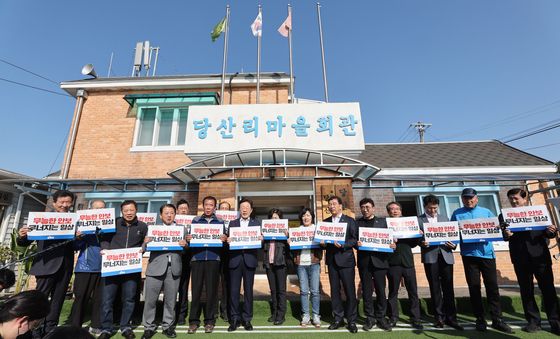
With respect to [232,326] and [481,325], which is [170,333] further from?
[481,325]

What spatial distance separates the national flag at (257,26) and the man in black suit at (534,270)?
8949 millimetres

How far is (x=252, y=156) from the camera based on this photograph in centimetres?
679

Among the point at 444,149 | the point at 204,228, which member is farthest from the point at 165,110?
the point at 444,149

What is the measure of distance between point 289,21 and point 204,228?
837 centimetres

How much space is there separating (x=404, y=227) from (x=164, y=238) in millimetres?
3867

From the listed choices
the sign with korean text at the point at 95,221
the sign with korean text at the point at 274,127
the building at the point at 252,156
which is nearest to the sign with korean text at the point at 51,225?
the sign with korean text at the point at 95,221

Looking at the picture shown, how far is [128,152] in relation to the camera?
8.91 m

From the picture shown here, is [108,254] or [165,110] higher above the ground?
[165,110]

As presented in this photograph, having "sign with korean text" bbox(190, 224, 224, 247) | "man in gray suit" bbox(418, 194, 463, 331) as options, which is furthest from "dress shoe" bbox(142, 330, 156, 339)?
"man in gray suit" bbox(418, 194, 463, 331)

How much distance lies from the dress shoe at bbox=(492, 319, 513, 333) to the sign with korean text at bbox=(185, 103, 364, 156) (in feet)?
13.2

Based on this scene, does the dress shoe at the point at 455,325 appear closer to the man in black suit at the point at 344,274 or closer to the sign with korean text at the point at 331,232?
the man in black suit at the point at 344,274

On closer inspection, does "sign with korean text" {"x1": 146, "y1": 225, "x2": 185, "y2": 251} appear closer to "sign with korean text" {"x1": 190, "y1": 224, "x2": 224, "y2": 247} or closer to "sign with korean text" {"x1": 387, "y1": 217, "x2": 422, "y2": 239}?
"sign with korean text" {"x1": 190, "y1": 224, "x2": 224, "y2": 247}

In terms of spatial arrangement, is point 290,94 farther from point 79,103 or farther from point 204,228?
point 79,103

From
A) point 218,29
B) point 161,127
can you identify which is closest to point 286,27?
point 218,29
